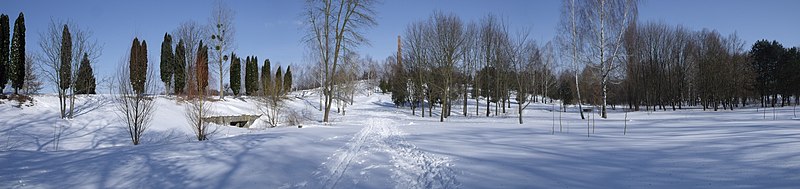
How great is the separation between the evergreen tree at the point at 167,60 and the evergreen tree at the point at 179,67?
0.32 meters

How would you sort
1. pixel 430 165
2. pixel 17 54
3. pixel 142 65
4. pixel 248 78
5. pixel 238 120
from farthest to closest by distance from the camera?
pixel 248 78
pixel 238 120
pixel 142 65
pixel 17 54
pixel 430 165

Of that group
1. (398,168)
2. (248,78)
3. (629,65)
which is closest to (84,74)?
(398,168)

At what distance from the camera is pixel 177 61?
2767cm

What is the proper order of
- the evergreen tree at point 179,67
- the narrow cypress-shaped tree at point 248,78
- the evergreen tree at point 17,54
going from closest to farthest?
the evergreen tree at point 17,54
the evergreen tree at point 179,67
the narrow cypress-shaped tree at point 248,78

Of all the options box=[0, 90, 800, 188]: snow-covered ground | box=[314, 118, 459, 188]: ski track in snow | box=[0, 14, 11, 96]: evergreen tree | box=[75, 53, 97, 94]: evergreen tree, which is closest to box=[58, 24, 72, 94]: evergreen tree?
box=[75, 53, 97, 94]: evergreen tree

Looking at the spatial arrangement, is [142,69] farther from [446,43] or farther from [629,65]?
[629,65]

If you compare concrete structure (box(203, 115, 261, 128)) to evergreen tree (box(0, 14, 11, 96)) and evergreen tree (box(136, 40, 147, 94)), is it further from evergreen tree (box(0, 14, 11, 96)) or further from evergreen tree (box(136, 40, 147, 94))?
evergreen tree (box(0, 14, 11, 96))

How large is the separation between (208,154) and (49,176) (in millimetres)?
2230

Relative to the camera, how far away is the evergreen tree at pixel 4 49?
679 inches

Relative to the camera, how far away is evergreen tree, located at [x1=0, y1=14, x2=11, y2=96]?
17234 millimetres

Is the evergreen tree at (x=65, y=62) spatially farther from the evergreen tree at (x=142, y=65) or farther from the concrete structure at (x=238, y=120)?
the concrete structure at (x=238, y=120)

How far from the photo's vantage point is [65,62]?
1525cm

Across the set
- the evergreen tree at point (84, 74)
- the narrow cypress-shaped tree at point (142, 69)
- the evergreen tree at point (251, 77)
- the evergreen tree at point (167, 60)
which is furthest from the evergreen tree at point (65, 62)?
the evergreen tree at point (251, 77)

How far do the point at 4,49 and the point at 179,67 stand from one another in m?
10.6
